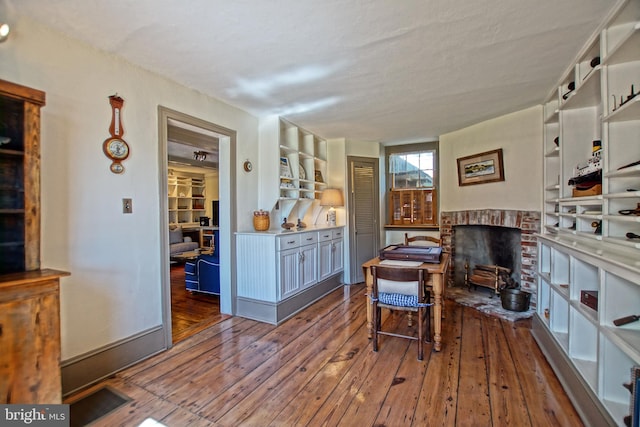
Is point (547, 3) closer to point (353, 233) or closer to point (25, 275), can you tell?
point (25, 275)

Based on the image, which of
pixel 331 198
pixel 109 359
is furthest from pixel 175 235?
pixel 109 359

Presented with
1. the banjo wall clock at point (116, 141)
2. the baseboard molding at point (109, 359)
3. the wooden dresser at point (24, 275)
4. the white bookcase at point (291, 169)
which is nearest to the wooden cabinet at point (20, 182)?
the wooden dresser at point (24, 275)

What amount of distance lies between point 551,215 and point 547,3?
197 cm

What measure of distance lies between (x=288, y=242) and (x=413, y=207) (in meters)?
2.79

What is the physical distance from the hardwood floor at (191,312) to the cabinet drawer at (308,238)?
1229mm

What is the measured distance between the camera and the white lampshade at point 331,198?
14.2 feet

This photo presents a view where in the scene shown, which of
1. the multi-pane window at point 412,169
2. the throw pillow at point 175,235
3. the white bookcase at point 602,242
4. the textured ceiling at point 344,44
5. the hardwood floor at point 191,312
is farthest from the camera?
the throw pillow at point 175,235

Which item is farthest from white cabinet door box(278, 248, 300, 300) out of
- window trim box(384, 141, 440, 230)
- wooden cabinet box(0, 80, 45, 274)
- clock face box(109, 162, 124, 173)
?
window trim box(384, 141, 440, 230)

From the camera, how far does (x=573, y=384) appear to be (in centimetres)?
184

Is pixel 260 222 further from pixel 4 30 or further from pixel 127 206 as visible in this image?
pixel 4 30

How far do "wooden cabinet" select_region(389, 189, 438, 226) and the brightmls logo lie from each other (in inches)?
186

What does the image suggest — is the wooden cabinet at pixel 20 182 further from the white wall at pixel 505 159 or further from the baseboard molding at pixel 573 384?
the white wall at pixel 505 159

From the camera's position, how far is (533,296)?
346cm

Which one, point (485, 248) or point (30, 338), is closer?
point (30, 338)
